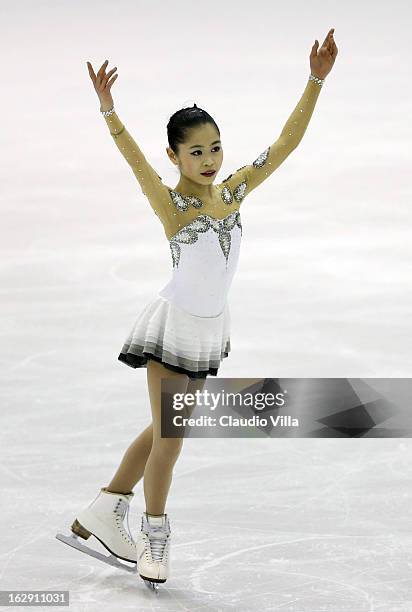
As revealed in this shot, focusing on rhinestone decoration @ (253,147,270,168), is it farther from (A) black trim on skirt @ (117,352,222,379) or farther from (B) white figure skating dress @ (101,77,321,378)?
(A) black trim on skirt @ (117,352,222,379)

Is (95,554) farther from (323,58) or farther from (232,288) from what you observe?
(232,288)

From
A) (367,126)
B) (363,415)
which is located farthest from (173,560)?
(367,126)

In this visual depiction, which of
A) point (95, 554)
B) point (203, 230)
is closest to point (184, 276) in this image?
point (203, 230)

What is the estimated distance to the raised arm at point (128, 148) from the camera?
3.47m

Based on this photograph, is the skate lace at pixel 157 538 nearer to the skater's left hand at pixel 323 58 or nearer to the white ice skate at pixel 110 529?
the white ice skate at pixel 110 529

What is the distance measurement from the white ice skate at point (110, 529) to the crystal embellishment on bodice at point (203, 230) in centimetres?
84

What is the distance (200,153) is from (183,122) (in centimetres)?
11

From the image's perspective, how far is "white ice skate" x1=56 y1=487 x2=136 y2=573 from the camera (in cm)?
389

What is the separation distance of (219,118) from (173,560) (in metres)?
6.20

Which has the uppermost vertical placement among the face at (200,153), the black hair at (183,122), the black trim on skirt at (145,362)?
the black hair at (183,122)

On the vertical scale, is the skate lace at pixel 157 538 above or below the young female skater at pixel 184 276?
below

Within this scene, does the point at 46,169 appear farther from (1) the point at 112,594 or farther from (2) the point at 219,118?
(1) the point at 112,594

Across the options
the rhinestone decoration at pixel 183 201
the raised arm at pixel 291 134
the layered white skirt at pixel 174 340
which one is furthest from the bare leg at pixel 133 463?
the raised arm at pixel 291 134

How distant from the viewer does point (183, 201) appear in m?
3.61
